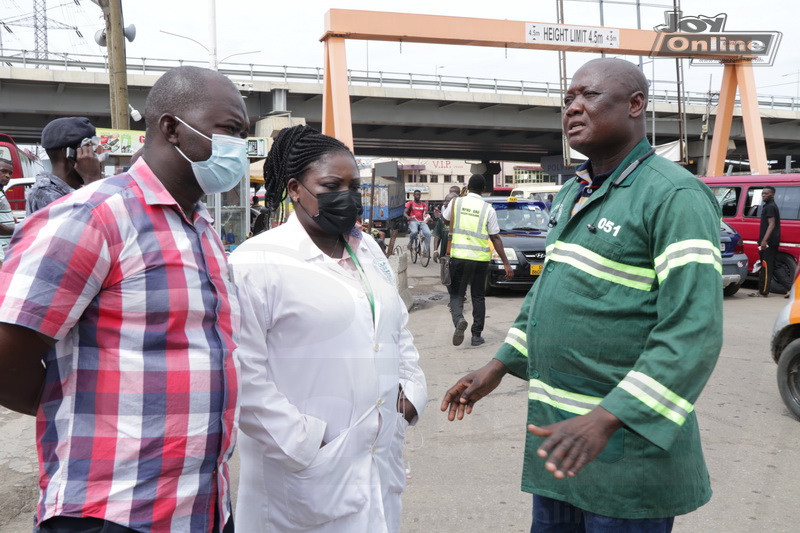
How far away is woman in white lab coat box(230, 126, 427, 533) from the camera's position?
2.22 meters

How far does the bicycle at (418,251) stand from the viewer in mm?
20969

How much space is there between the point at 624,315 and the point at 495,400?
4.36m

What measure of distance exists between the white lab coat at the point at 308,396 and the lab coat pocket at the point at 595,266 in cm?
71

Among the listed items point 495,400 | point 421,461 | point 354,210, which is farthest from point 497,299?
point 354,210

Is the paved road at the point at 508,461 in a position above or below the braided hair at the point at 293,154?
below

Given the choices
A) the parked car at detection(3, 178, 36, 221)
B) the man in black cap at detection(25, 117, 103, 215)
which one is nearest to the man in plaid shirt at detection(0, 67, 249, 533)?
the man in black cap at detection(25, 117, 103, 215)

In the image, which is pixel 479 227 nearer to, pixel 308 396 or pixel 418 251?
pixel 308 396

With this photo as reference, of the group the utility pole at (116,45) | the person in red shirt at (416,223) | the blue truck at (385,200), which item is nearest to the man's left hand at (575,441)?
the utility pole at (116,45)

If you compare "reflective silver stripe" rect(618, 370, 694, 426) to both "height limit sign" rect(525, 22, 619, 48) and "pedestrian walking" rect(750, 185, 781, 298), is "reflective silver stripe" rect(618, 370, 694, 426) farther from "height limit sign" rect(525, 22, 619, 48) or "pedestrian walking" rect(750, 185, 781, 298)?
"height limit sign" rect(525, 22, 619, 48)

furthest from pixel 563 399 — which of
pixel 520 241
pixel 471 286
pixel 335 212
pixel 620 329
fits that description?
pixel 520 241

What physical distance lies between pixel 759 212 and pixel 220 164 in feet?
46.3

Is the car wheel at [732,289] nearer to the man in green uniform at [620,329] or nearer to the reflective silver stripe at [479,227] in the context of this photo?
the reflective silver stripe at [479,227]

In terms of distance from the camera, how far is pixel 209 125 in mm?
1975

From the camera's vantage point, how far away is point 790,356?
5.69 metres
